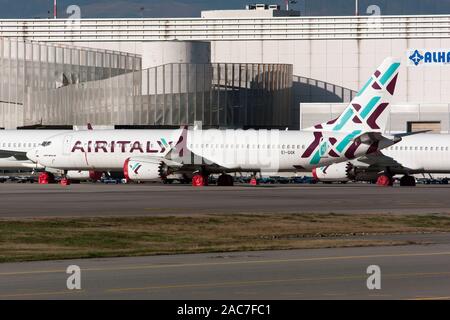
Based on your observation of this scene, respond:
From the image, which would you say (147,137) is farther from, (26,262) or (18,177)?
(26,262)

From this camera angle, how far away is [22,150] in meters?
98.3

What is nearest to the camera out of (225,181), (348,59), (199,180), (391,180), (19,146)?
(199,180)

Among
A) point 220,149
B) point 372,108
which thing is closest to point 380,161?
point 372,108

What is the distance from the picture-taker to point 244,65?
133 metres

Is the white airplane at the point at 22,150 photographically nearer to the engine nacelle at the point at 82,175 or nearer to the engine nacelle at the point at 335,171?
the engine nacelle at the point at 82,175

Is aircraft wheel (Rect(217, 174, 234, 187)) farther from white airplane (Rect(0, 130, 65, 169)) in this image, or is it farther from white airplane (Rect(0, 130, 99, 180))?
white airplane (Rect(0, 130, 65, 169))

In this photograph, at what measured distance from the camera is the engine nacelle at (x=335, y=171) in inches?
3706

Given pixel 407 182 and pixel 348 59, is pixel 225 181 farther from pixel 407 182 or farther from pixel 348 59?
pixel 348 59

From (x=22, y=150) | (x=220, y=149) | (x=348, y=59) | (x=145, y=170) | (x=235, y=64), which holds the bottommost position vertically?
(x=145, y=170)

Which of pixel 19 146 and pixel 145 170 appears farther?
pixel 19 146

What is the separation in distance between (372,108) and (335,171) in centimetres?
731

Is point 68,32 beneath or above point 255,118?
above
